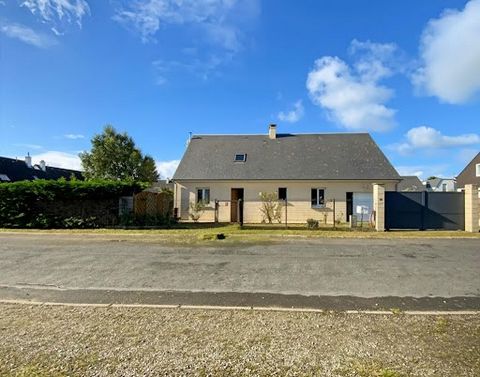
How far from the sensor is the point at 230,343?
12.8ft

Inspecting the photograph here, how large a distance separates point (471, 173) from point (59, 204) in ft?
148

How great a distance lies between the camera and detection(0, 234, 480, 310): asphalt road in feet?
18.9

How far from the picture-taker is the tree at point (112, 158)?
3581 centimetres

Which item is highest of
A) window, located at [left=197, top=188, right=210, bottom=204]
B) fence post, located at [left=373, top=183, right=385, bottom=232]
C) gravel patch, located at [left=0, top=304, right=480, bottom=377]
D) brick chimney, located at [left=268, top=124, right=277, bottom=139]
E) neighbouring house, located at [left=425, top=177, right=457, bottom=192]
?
brick chimney, located at [left=268, top=124, right=277, bottom=139]

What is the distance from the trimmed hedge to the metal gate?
43.2 feet

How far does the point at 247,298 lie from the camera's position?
5.73 metres

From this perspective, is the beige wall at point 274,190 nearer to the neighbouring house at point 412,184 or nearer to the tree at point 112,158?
the tree at point 112,158

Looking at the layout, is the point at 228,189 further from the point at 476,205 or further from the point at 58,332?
the point at 58,332

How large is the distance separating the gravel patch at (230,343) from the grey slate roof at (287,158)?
18.5 meters

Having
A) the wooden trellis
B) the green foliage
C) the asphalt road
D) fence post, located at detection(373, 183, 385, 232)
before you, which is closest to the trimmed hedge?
the wooden trellis

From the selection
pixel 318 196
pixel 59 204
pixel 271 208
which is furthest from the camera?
pixel 318 196

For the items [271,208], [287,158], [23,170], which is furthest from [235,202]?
[23,170]

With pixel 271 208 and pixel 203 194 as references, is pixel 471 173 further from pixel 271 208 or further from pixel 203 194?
pixel 203 194

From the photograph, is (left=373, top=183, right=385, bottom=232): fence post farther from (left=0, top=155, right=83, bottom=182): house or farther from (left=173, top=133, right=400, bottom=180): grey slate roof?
(left=0, top=155, right=83, bottom=182): house
